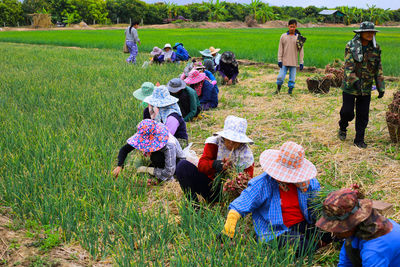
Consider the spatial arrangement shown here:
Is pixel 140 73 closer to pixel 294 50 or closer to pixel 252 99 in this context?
pixel 252 99

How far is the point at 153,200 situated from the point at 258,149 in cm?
174

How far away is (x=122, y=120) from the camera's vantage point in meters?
4.90

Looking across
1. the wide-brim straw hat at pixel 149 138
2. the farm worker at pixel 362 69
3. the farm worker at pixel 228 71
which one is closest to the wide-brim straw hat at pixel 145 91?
the wide-brim straw hat at pixel 149 138

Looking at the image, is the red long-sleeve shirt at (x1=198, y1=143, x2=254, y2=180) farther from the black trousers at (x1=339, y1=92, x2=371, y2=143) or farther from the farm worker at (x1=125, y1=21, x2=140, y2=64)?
the farm worker at (x1=125, y1=21, x2=140, y2=64)

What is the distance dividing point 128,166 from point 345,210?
7.81ft

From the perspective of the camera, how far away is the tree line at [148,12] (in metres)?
54.4

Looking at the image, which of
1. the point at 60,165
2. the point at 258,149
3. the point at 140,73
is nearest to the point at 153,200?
the point at 60,165

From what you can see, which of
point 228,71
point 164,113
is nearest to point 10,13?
point 228,71

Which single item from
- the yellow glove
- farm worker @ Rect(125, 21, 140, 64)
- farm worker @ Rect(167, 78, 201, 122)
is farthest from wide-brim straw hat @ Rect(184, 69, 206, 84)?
farm worker @ Rect(125, 21, 140, 64)

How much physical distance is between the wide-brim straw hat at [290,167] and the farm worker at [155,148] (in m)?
1.18

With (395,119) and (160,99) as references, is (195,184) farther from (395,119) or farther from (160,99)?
(395,119)

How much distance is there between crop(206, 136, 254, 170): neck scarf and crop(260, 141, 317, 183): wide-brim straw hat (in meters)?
0.48

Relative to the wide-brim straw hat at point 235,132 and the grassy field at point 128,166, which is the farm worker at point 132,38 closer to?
the grassy field at point 128,166

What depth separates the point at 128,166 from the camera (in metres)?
3.63
